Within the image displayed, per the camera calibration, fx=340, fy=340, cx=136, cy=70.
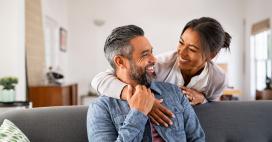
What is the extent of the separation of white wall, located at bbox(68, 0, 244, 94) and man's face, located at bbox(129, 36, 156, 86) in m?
5.84

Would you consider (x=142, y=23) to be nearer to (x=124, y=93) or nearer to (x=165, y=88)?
(x=165, y=88)

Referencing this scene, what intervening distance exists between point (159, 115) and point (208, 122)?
15.9 inches

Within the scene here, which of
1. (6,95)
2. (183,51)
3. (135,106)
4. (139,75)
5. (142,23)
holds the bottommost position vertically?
(6,95)

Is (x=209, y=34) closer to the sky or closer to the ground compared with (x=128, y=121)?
closer to the sky

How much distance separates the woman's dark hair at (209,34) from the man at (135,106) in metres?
0.28

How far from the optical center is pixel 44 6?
5324 millimetres

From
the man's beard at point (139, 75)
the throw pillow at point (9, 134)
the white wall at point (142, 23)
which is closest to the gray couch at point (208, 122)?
the throw pillow at point (9, 134)

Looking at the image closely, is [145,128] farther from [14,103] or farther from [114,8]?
[114,8]

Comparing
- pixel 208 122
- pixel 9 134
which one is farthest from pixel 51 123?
pixel 208 122

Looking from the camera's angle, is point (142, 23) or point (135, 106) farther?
point (142, 23)

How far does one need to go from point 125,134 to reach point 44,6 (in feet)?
14.7

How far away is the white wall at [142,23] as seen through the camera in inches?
283

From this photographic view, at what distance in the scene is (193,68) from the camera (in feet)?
5.44

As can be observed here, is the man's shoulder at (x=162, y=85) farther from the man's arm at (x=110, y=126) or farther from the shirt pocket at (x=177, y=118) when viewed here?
the man's arm at (x=110, y=126)
